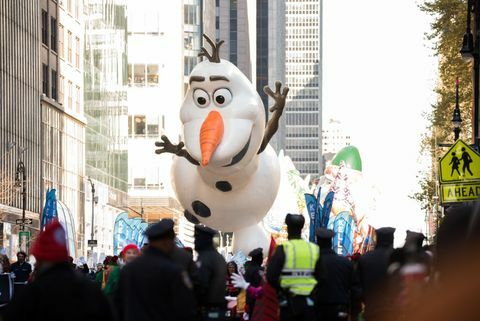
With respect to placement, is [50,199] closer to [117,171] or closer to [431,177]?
[431,177]

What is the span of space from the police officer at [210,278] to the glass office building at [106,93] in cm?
6596

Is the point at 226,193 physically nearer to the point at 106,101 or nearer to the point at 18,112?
the point at 18,112

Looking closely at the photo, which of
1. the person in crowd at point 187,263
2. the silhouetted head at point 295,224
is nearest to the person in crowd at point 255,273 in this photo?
the silhouetted head at point 295,224

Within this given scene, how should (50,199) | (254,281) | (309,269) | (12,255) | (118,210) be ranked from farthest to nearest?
(118,210) < (12,255) < (50,199) < (254,281) < (309,269)

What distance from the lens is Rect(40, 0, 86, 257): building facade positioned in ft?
228

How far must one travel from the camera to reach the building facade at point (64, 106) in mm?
69625

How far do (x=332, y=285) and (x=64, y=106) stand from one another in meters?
59.4

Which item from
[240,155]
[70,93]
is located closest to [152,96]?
[70,93]

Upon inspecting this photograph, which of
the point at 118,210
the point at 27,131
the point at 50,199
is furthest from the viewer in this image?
the point at 118,210

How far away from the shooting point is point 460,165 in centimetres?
2134

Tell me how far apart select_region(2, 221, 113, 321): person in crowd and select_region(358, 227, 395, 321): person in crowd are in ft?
21.7

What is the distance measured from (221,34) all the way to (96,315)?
192 m

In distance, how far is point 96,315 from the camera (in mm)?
8094

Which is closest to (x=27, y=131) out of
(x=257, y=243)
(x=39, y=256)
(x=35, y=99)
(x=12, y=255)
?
(x=35, y=99)
